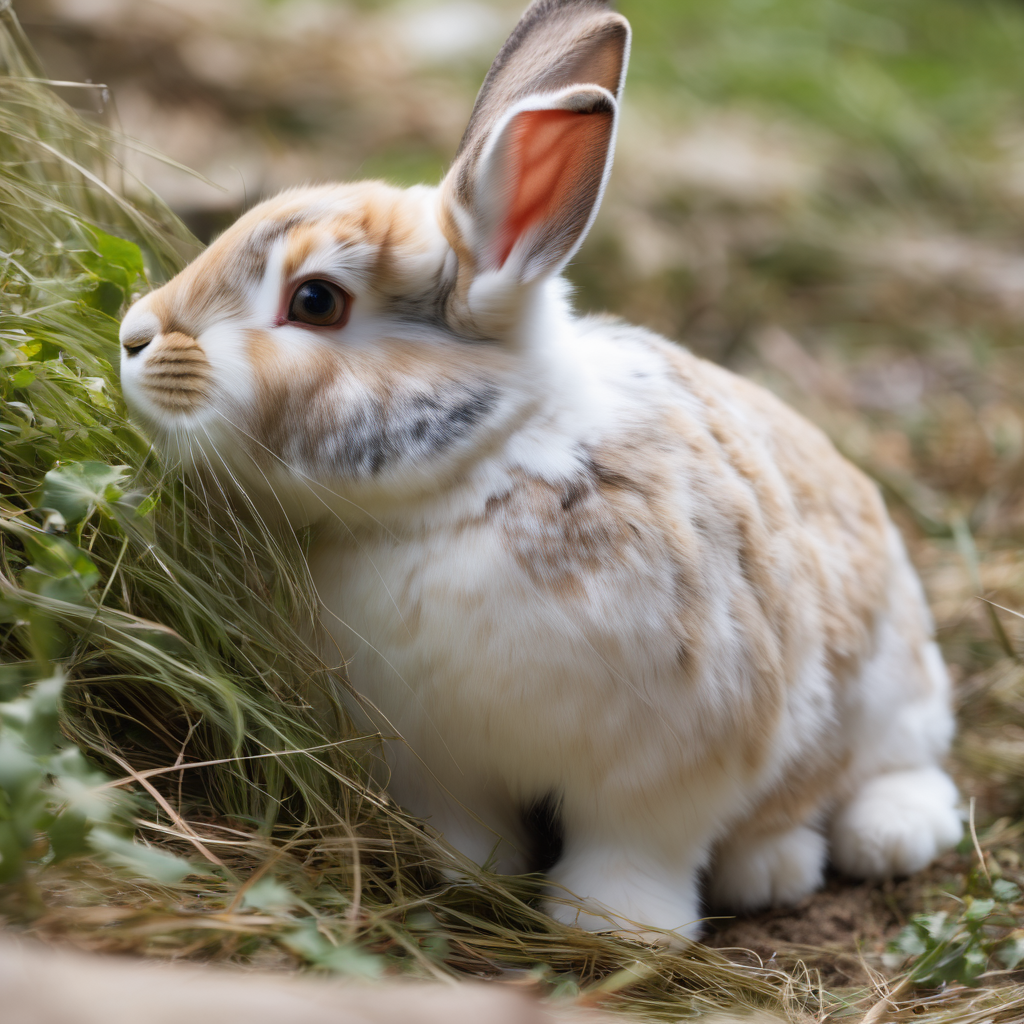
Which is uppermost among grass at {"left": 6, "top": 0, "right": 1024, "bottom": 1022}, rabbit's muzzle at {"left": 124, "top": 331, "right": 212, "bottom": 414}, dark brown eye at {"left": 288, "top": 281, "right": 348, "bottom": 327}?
dark brown eye at {"left": 288, "top": 281, "right": 348, "bottom": 327}

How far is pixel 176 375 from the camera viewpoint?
6.06ft

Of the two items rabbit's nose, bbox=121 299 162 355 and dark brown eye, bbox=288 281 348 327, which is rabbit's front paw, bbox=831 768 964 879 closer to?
dark brown eye, bbox=288 281 348 327

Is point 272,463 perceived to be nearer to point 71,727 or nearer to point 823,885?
point 71,727

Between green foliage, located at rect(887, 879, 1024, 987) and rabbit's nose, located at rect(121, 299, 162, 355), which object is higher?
rabbit's nose, located at rect(121, 299, 162, 355)

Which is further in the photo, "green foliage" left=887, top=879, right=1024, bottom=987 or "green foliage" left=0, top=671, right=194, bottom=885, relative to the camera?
"green foliage" left=887, top=879, right=1024, bottom=987

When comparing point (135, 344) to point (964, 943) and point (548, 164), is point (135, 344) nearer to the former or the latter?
point (548, 164)

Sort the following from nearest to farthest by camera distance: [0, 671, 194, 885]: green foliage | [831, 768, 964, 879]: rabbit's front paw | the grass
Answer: [0, 671, 194, 885]: green foliage, the grass, [831, 768, 964, 879]: rabbit's front paw

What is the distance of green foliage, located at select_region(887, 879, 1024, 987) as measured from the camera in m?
2.05

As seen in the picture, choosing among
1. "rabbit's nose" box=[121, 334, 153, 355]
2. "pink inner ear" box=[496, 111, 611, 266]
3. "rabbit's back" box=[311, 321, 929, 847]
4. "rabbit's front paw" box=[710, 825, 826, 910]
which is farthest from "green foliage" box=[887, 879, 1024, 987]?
"rabbit's nose" box=[121, 334, 153, 355]

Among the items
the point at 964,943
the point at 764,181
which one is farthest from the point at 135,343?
the point at 764,181

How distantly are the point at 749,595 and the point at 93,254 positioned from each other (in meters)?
1.56

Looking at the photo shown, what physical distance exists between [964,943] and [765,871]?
0.45 metres

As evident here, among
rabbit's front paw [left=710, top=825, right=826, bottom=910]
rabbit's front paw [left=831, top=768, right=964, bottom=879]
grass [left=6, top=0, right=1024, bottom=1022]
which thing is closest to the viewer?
grass [left=6, top=0, right=1024, bottom=1022]

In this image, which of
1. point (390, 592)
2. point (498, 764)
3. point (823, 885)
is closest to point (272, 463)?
point (390, 592)
